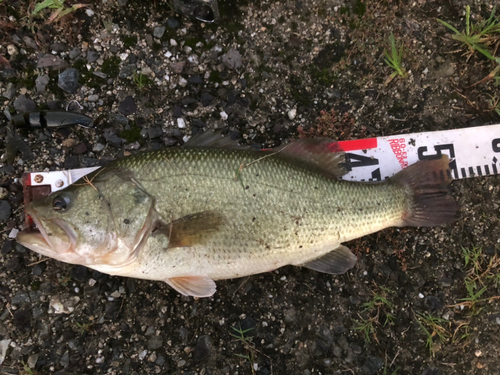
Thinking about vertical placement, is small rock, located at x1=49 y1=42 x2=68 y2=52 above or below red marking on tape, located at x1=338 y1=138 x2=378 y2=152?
above

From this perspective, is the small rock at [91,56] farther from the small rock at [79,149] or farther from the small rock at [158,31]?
the small rock at [79,149]

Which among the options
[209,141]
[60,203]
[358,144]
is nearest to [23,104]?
Answer: [60,203]

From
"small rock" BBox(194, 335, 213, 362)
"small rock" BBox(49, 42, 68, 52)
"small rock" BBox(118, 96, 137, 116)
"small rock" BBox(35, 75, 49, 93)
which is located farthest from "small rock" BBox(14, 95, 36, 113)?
"small rock" BBox(194, 335, 213, 362)

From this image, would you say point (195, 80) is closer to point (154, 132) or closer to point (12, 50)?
point (154, 132)

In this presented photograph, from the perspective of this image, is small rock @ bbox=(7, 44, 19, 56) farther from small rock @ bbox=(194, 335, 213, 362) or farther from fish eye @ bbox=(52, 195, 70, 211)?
small rock @ bbox=(194, 335, 213, 362)

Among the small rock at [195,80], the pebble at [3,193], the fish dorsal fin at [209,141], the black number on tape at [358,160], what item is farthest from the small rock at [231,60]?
the pebble at [3,193]

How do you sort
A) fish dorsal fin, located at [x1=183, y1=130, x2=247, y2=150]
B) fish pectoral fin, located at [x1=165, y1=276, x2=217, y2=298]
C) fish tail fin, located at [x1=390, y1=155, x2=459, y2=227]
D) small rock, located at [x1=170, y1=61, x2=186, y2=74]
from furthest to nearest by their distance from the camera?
A: small rock, located at [x1=170, y1=61, x2=186, y2=74], fish tail fin, located at [x1=390, y1=155, x2=459, y2=227], fish dorsal fin, located at [x1=183, y1=130, x2=247, y2=150], fish pectoral fin, located at [x1=165, y1=276, x2=217, y2=298]
